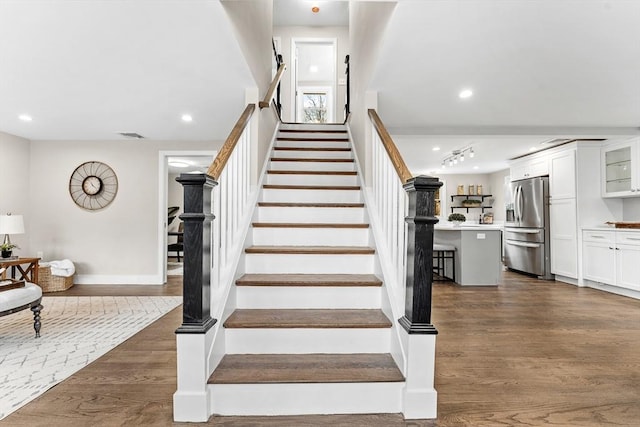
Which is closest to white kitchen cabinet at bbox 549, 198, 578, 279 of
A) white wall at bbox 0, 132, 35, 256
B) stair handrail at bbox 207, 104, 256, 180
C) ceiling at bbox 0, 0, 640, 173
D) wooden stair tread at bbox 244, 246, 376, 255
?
ceiling at bbox 0, 0, 640, 173

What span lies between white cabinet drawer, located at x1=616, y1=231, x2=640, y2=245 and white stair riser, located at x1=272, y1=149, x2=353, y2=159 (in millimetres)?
3851

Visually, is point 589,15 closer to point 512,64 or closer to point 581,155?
point 512,64

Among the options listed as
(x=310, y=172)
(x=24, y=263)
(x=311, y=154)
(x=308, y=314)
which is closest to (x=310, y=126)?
(x=311, y=154)

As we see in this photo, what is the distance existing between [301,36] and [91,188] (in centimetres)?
488

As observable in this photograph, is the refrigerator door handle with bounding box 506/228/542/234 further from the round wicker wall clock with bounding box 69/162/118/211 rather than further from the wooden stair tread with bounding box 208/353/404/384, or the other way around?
the round wicker wall clock with bounding box 69/162/118/211

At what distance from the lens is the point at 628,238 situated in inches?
186

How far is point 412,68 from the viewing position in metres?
2.94

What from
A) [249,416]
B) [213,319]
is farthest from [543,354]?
[213,319]

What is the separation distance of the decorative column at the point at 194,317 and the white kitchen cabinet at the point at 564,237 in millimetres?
5978

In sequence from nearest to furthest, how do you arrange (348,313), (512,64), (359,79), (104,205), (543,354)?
(348,313), (543,354), (512,64), (359,79), (104,205)

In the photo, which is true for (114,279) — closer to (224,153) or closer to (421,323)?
(224,153)

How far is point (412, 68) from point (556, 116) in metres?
2.44

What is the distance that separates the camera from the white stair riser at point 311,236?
3.02 meters

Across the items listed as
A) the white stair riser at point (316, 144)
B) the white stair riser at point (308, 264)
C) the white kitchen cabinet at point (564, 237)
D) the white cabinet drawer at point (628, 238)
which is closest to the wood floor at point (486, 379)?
the white stair riser at point (308, 264)
